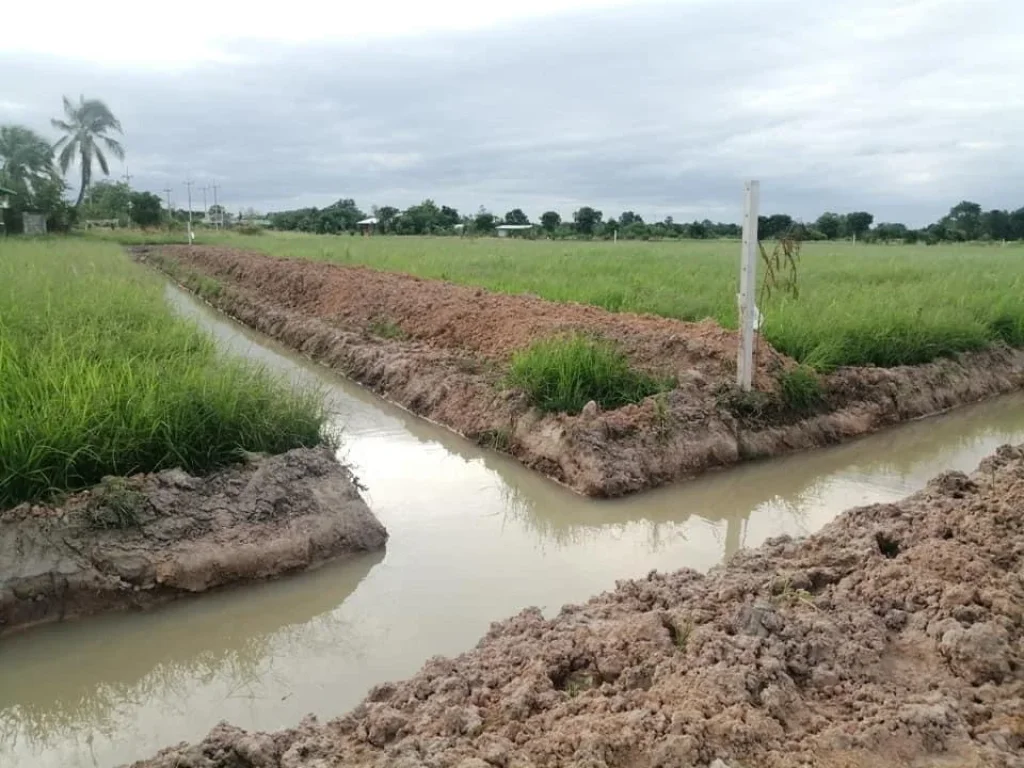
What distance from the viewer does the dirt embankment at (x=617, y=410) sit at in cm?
548

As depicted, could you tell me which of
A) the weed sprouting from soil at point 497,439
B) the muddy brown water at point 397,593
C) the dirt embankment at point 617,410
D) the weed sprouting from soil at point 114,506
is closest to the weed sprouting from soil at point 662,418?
the dirt embankment at point 617,410

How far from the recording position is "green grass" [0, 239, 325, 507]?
3885 mm

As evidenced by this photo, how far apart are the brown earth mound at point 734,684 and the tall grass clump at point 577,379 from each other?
2.60 meters

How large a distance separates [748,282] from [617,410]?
123cm

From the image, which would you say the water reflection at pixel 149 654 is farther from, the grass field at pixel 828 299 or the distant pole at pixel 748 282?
the grass field at pixel 828 299

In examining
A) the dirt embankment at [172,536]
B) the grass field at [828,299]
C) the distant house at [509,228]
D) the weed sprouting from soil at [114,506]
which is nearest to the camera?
the dirt embankment at [172,536]

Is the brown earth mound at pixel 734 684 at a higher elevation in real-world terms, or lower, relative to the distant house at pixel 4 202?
lower

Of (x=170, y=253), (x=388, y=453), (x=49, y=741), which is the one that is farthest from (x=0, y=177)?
(x=49, y=741)

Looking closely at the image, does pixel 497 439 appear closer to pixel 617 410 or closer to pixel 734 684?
pixel 617 410

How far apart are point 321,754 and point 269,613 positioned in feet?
4.43

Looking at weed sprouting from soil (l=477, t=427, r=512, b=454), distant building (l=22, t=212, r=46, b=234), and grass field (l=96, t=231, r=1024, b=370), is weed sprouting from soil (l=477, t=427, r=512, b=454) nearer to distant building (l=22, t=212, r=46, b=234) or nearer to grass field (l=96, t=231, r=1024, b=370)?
grass field (l=96, t=231, r=1024, b=370)

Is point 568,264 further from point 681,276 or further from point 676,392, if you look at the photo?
point 676,392

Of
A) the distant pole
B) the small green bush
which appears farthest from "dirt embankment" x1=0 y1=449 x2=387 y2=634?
the small green bush

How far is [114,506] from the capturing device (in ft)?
12.3
